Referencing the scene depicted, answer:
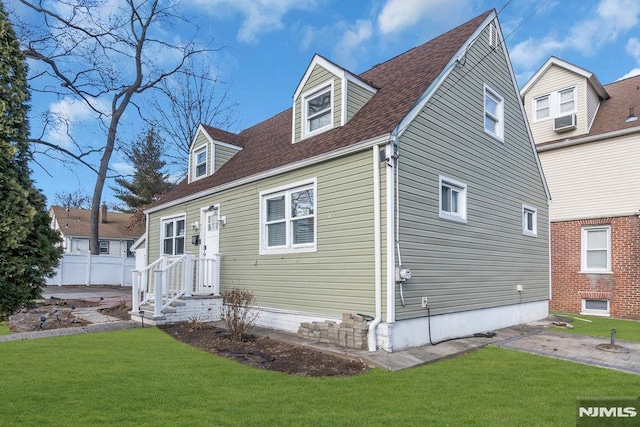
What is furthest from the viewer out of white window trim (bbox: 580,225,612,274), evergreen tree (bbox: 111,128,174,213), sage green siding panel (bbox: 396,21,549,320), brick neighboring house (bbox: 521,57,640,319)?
evergreen tree (bbox: 111,128,174,213)

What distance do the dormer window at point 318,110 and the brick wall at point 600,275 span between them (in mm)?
10045

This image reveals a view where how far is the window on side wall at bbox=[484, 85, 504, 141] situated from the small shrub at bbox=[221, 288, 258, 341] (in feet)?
22.9

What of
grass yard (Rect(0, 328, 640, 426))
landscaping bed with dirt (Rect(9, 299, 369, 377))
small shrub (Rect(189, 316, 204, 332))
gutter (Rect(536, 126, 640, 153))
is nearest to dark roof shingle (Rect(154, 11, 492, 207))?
small shrub (Rect(189, 316, 204, 332))

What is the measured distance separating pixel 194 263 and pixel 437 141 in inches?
281

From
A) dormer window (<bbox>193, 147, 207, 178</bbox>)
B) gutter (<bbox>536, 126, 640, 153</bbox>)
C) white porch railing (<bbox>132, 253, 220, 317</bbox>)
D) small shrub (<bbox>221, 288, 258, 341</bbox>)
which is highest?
gutter (<bbox>536, 126, 640, 153</bbox>)

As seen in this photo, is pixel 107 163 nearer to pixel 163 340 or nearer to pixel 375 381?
pixel 163 340

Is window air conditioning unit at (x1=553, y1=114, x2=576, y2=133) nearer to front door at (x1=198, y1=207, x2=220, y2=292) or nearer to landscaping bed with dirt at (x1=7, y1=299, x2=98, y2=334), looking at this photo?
front door at (x1=198, y1=207, x2=220, y2=292)

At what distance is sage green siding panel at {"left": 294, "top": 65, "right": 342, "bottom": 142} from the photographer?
9.36 meters

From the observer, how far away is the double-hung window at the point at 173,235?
13859mm

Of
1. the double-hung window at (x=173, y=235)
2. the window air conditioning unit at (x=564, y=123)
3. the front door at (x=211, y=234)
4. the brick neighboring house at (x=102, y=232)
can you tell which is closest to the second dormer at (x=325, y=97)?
the front door at (x=211, y=234)

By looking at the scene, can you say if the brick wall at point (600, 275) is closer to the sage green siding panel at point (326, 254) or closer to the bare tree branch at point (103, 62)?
the sage green siding panel at point (326, 254)

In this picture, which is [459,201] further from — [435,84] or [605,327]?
[605,327]

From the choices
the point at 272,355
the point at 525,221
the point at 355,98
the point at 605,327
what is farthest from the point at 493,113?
the point at 272,355

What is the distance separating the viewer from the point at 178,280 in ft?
37.0
